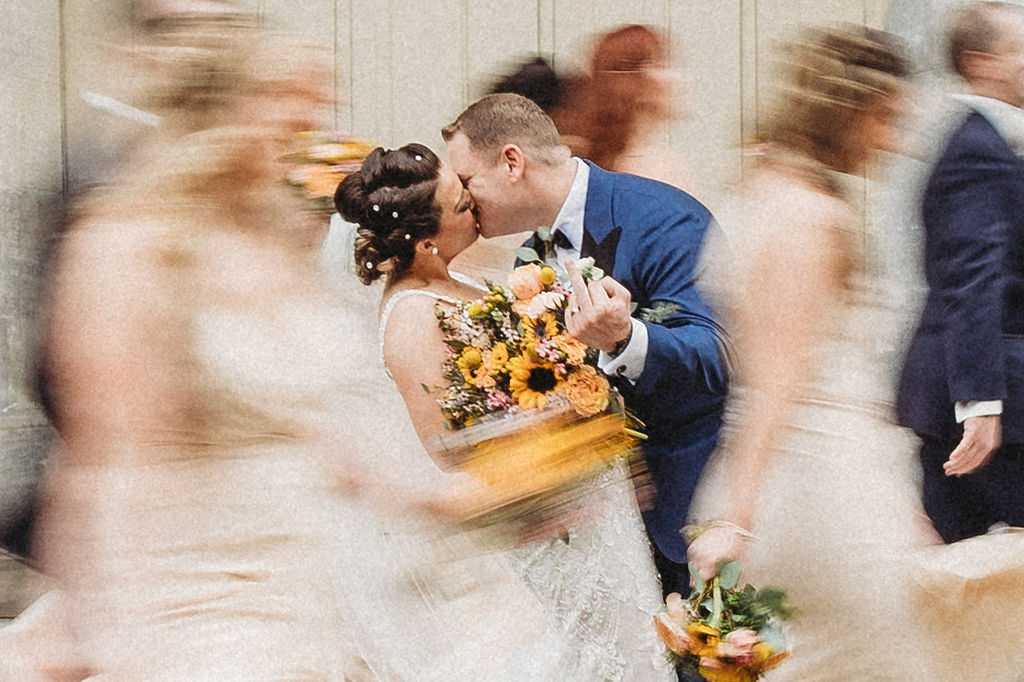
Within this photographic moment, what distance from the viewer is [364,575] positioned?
8.05 feet

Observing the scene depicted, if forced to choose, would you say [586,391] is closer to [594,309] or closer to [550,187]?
[594,309]

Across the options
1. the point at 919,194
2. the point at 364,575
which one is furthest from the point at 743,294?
the point at 364,575

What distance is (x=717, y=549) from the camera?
7.43 feet

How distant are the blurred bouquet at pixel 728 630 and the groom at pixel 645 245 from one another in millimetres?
217

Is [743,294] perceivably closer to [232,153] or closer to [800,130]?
[800,130]

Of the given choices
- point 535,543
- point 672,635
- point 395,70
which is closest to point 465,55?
point 395,70

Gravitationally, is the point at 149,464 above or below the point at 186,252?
below

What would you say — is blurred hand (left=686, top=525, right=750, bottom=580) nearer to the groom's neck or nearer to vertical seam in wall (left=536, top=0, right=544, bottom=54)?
the groom's neck

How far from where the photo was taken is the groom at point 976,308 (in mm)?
2447

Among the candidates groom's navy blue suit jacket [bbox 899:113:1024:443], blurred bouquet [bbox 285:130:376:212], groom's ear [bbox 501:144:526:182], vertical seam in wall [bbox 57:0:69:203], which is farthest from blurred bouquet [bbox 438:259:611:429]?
vertical seam in wall [bbox 57:0:69:203]

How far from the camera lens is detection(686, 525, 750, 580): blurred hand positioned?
88.6 inches

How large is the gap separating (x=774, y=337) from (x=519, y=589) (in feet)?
2.08

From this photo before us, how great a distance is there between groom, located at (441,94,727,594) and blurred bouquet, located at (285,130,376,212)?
179 mm

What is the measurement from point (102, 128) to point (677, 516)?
1289 mm
